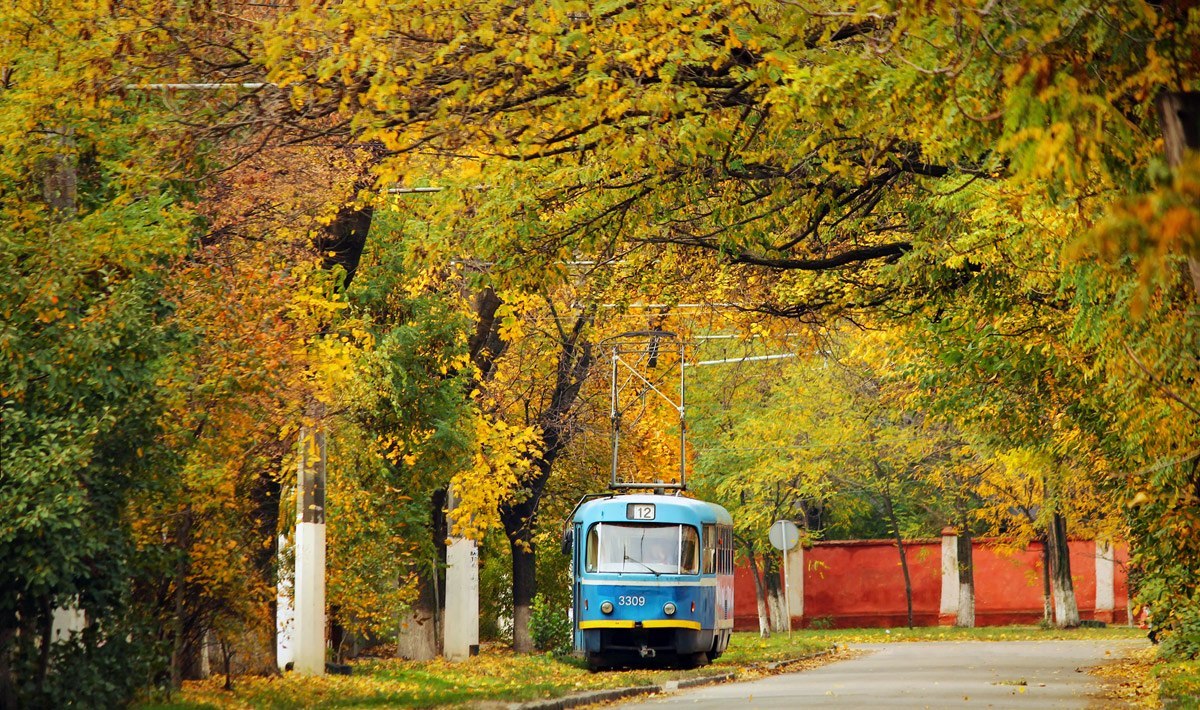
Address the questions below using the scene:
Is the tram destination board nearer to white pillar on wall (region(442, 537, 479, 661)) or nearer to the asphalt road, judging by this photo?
white pillar on wall (region(442, 537, 479, 661))

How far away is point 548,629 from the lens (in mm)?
36062

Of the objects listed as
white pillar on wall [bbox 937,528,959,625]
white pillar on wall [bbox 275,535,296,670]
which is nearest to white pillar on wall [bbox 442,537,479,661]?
white pillar on wall [bbox 275,535,296,670]

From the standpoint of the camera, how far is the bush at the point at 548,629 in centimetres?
3600

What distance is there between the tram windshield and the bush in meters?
5.63

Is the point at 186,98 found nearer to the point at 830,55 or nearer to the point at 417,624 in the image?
the point at 830,55

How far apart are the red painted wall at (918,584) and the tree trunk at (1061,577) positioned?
174 inches

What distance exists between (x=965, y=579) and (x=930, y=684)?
31570 mm

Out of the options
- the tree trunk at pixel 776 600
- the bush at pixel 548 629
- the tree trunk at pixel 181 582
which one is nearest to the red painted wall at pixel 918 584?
the tree trunk at pixel 776 600

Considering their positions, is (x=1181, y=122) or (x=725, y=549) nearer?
(x=1181, y=122)

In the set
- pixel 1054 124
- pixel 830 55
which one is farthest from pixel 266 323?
pixel 1054 124

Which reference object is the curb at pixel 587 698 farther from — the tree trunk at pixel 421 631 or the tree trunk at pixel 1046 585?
the tree trunk at pixel 1046 585

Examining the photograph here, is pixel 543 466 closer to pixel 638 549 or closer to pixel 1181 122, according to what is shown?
pixel 638 549

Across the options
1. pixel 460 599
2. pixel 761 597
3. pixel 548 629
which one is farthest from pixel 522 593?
pixel 761 597

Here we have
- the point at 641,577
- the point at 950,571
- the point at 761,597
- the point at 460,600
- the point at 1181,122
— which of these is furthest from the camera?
the point at 950,571
